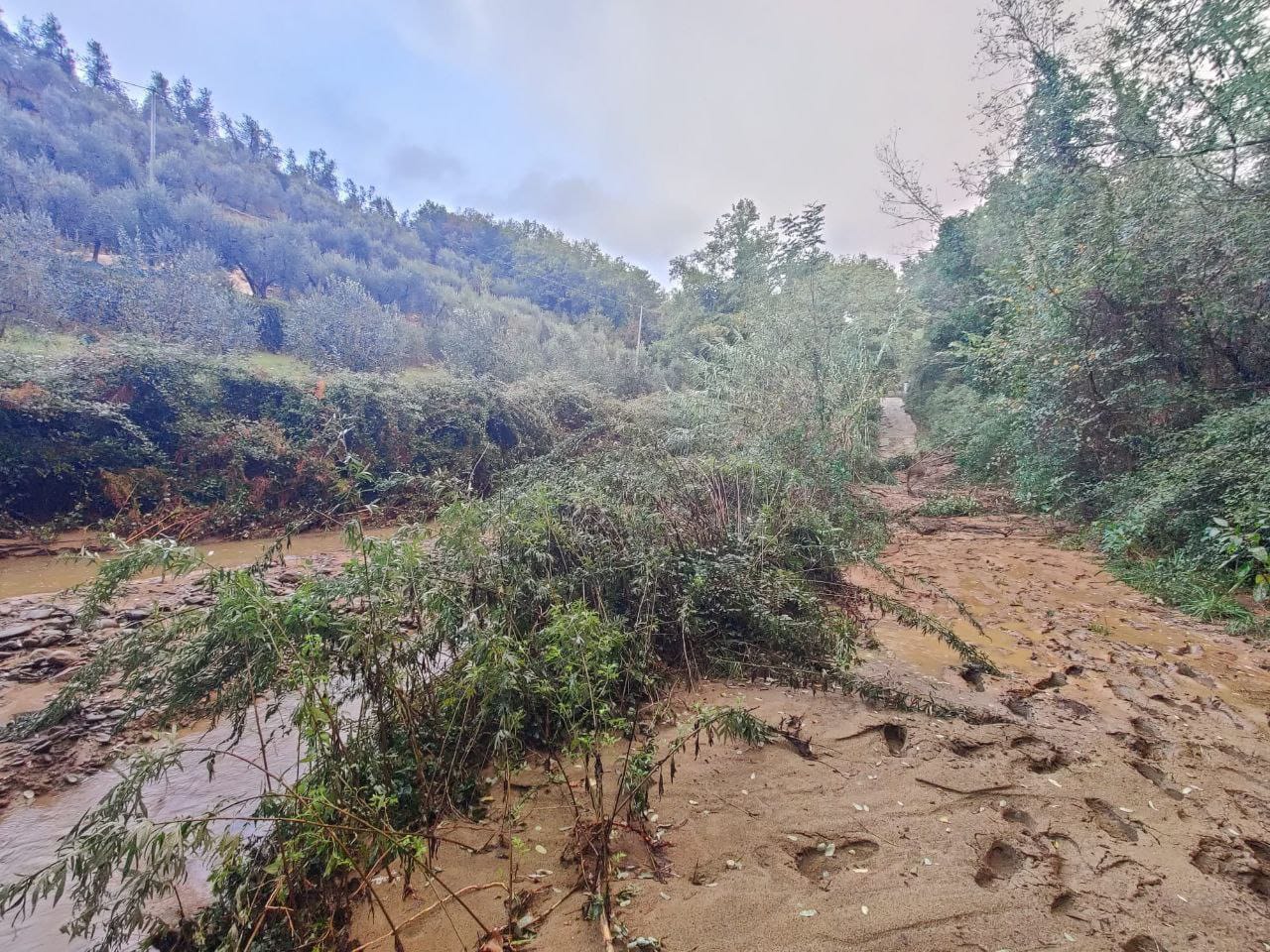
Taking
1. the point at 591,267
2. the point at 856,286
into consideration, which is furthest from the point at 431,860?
the point at 591,267

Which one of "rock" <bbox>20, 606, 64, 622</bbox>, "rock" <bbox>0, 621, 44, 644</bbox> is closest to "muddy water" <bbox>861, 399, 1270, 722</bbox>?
"rock" <bbox>0, 621, 44, 644</bbox>

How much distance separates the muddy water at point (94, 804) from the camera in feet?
6.35

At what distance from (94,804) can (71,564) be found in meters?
3.54

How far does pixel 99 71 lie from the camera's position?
878 inches

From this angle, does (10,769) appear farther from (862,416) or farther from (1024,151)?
(1024,151)

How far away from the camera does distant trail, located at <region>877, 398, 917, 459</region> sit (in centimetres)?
1401

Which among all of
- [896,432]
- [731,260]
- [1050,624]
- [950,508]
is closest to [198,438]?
[1050,624]

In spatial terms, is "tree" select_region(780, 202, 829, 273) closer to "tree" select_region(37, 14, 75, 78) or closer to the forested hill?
the forested hill

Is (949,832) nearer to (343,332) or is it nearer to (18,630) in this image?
(18,630)

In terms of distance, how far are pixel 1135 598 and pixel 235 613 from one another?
6.50 metres

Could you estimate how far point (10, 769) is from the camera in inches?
110

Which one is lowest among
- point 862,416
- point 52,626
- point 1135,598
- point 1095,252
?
point 1135,598

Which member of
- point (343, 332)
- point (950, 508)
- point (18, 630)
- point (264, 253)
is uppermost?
point (264, 253)

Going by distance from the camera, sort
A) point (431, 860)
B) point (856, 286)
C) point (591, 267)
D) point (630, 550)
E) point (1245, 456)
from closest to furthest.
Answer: point (431, 860)
point (630, 550)
point (1245, 456)
point (856, 286)
point (591, 267)
